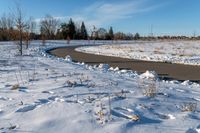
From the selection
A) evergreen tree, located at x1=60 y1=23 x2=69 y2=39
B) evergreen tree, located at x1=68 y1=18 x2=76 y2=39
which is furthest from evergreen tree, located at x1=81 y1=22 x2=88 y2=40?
evergreen tree, located at x1=60 y1=23 x2=69 y2=39

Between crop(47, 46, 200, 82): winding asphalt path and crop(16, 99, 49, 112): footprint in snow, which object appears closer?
crop(16, 99, 49, 112): footprint in snow

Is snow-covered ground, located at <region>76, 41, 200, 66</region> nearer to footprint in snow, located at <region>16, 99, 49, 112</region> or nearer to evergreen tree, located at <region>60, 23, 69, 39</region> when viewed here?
footprint in snow, located at <region>16, 99, 49, 112</region>

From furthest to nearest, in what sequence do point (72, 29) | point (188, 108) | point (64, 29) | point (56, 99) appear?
point (72, 29)
point (64, 29)
point (56, 99)
point (188, 108)

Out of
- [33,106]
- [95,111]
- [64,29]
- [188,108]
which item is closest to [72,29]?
[64,29]

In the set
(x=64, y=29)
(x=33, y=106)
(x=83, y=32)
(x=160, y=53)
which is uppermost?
(x=64, y=29)

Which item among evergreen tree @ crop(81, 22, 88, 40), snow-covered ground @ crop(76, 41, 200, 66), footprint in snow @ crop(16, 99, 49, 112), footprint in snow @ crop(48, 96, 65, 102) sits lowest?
snow-covered ground @ crop(76, 41, 200, 66)

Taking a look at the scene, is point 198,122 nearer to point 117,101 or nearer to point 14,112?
point 117,101

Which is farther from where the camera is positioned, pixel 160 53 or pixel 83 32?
pixel 83 32

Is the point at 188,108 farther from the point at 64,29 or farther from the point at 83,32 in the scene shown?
the point at 83,32

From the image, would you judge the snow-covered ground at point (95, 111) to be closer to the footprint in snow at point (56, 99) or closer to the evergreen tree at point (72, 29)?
the footprint in snow at point (56, 99)

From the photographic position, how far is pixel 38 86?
771 centimetres

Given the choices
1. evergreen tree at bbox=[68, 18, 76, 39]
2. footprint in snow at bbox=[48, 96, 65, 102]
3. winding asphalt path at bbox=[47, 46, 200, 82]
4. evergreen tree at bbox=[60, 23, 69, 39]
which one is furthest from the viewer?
evergreen tree at bbox=[60, 23, 69, 39]

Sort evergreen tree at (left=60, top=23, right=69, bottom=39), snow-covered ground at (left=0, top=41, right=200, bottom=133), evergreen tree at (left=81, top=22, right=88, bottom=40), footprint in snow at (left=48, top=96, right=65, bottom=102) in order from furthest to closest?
evergreen tree at (left=81, top=22, right=88, bottom=40)
evergreen tree at (left=60, top=23, right=69, bottom=39)
footprint in snow at (left=48, top=96, right=65, bottom=102)
snow-covered ground at (left=0, top=41, right=200, bottom=133)

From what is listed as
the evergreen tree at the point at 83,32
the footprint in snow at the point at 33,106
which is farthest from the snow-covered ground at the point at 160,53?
the evergreen tree at the point at 83,32
